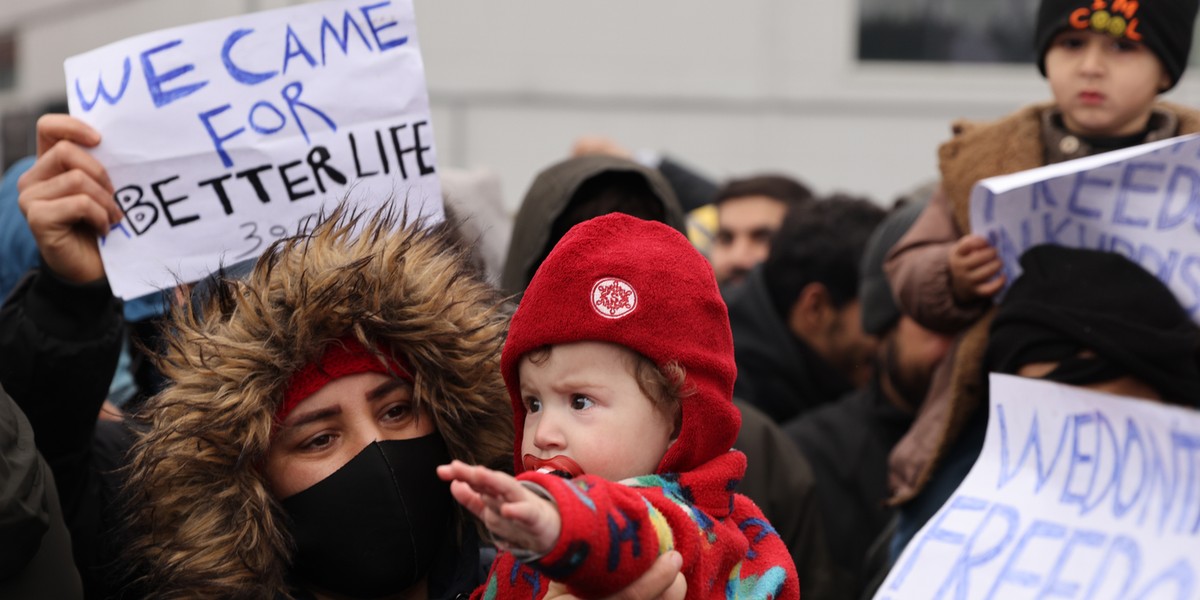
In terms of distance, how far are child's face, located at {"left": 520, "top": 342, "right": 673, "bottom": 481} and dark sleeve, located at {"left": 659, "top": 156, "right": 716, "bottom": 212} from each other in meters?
5.83

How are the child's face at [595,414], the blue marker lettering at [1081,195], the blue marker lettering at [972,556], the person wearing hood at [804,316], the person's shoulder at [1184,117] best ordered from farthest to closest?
the person wearing hood at [804,316] < the person's shoulder at [1184,117] < the blue marker lettering at [1081,195] < the blue marker lettering at [972,556] < the child's face at [595,414]

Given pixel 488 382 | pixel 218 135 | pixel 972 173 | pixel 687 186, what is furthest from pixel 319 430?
pixel 687 186

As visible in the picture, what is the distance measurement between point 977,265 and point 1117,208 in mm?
344

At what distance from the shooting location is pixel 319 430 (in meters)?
2.67

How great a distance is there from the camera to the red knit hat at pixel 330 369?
266 cm

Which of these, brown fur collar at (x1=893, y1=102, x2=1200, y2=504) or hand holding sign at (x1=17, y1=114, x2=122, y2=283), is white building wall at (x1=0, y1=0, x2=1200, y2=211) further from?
hand holding sign at (x1=17, y1=114, x2=122, y2=283)

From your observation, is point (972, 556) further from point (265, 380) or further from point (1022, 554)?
point (265, 380)

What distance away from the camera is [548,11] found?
11.7 m

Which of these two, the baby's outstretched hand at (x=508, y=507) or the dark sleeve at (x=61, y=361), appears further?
the dark sleeve at (x=61, y=361)

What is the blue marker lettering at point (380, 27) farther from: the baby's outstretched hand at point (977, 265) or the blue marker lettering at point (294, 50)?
the baby's outstretched hand at point (977, 265)

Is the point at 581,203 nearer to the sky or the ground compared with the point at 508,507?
nearer to the ground

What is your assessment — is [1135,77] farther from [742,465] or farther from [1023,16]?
[1023,16]

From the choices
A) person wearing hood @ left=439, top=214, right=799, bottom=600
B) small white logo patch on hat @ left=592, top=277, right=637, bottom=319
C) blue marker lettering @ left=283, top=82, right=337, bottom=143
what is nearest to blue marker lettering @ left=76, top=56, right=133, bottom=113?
blue marker lettering @ left=283, top=82, right=337, bottom=143

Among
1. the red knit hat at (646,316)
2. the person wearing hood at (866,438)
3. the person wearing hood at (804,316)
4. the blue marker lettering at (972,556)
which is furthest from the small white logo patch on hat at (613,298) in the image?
the person wearing hood at (804,316)
